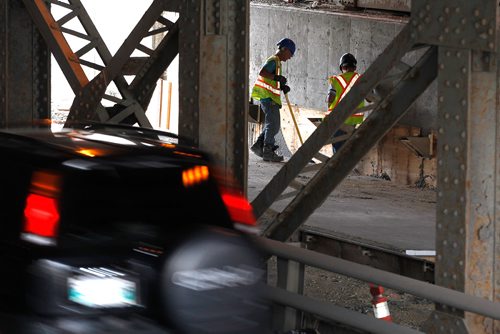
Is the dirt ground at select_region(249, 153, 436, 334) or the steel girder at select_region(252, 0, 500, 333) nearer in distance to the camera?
the steel girder at select_region(252, 0, 500, 333)

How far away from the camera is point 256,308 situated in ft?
22.7

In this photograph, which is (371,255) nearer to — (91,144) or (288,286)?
(288,286)

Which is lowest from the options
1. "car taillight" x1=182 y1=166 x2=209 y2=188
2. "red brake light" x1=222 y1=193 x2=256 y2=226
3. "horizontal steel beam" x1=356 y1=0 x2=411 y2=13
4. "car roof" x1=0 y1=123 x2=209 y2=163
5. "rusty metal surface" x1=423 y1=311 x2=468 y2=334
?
"rusty metal surface" x1=423 y1=311 x2=468 y2=334

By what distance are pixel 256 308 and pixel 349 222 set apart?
7057 millimetres

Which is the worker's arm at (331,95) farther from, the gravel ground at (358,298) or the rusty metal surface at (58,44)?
the rusty metal surface at (58,44)

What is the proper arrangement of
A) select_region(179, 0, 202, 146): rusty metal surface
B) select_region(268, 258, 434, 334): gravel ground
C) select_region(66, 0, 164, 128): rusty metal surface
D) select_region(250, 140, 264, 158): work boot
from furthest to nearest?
select_region(250, 140, 264, 158): work boot < select_region(268, 258, 434, 334): gravel ground < select_region(66, 0, 164, 128): rusty metal surface < select_region(179, 0, 202, 146): rusty metal surface

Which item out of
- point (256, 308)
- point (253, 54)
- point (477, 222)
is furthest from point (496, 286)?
point (253, 54)

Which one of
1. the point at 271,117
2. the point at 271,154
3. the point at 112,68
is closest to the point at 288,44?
the point at 271,117

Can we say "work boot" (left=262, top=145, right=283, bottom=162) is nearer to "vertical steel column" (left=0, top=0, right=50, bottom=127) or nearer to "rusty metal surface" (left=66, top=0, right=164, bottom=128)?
"vertical steel column" (left=0, top=0, right=50, bottom=127)

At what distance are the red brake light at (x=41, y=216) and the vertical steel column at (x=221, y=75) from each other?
3730 millimetres

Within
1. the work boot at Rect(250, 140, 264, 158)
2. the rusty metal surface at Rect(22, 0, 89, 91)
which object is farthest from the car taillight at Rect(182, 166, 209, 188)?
the work boot at Rect(250, 140, 264, 158)

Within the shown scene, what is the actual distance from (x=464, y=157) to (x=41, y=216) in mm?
3160

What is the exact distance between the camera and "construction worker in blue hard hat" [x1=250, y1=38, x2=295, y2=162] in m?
19.5

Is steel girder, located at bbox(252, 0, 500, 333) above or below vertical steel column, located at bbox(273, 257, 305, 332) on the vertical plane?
above
